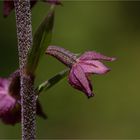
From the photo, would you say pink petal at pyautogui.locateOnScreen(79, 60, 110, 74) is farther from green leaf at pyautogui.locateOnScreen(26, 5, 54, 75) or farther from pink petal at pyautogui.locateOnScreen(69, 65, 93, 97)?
green leaf at pyautogui.locateOnScreen(26, 5, 54, 75)

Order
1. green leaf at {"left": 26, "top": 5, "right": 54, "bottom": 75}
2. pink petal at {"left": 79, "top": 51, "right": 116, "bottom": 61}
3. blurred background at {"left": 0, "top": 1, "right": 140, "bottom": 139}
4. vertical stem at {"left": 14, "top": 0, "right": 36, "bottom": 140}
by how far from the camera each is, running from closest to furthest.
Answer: green leaf at {"left": 26, "top": 5, "right": 54, "bottom": 75}
vertical stem at {"left": 14, "top": 0, "right": 36, "bottom": 140}
pink petal at {"left": 79, "top": 51, "right": 116, "bottom": 61}
blurred background at {"left": 0, "top": 1, "right": 140, "bottom": 139}

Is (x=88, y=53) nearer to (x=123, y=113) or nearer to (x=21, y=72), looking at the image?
(x=21, y=72)

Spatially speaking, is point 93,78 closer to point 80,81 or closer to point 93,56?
point 93,56

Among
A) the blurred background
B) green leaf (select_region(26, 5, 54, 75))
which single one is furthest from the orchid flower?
the blurred background

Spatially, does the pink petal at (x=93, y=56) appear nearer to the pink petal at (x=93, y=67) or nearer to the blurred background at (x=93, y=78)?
the pink petal at (x=93, y=67)

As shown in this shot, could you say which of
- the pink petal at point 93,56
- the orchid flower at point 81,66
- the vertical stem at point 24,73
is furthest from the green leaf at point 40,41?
the pink petal at point 93,56

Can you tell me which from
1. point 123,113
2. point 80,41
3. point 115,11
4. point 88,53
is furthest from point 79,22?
point 88,53
